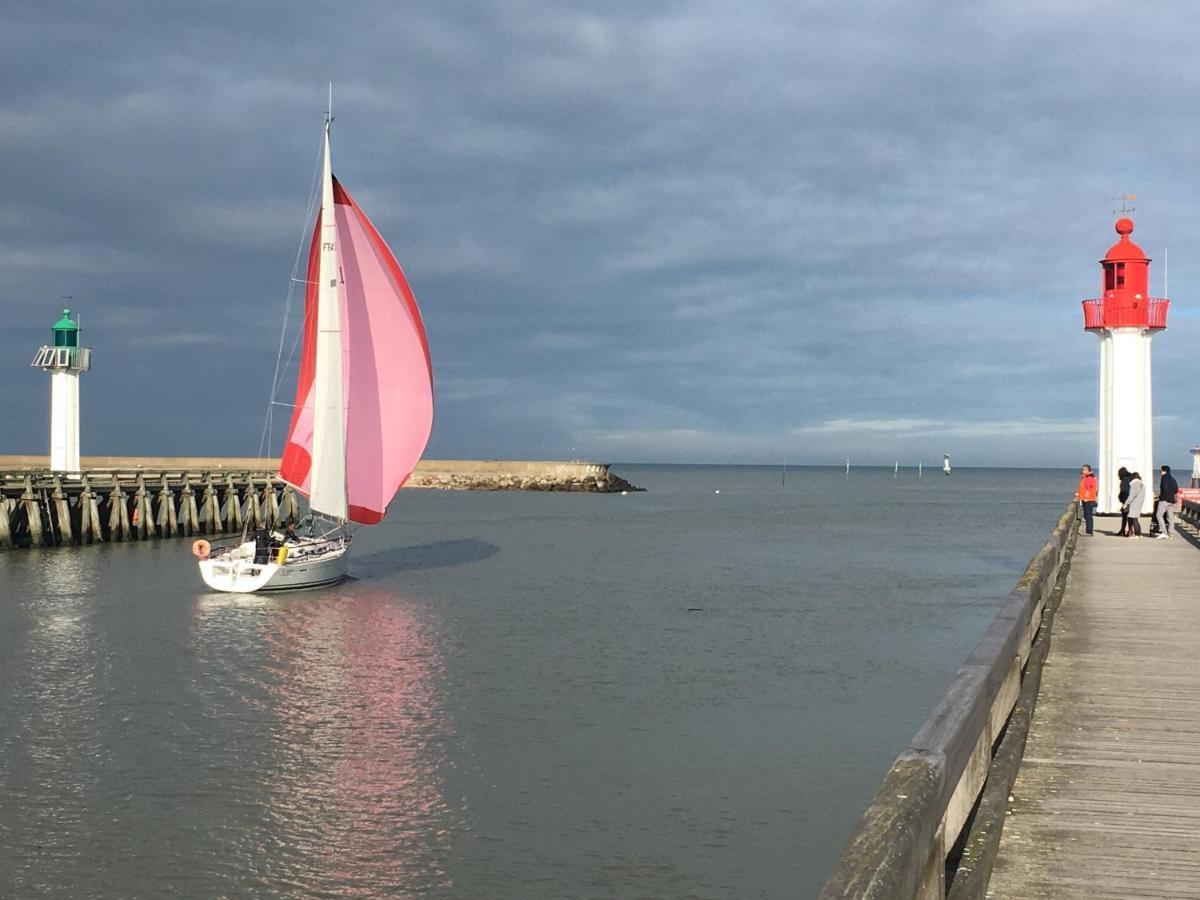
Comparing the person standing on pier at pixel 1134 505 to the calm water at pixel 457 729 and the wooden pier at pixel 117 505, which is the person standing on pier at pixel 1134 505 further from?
the wooden pier at pixel 117 505

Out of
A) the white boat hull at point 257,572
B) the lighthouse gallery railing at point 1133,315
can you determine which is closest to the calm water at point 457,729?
the white boat hull at point 257,572

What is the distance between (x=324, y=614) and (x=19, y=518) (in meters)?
20.6

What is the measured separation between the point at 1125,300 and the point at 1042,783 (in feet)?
76.9

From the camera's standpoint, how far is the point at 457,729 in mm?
13812

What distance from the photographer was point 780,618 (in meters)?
23.5

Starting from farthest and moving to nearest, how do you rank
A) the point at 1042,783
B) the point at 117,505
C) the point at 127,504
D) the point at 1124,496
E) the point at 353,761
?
the point at 127,504, the point at 117,505, the point at 1124,496, the point at 353,761, the point at 1042,783

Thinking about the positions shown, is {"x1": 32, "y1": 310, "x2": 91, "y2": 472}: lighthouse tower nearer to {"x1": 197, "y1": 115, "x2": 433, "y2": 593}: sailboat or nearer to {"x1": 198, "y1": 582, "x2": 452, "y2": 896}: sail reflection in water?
{"x1": 197, "y1": 115, "x2": 433, "y2": 593}: sailboat

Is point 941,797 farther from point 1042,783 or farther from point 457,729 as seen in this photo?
point 457,729

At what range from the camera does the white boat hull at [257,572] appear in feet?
84.9

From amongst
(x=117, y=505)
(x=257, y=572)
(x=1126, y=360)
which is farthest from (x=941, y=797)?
(x=117, y=505)

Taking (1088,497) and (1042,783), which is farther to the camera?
(1088,497)

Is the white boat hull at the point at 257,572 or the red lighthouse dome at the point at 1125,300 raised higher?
the red lighthouse dome at the point at 1125,300

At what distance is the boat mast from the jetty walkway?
2047 centimetres

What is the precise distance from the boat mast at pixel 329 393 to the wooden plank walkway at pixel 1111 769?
63.9 feet
